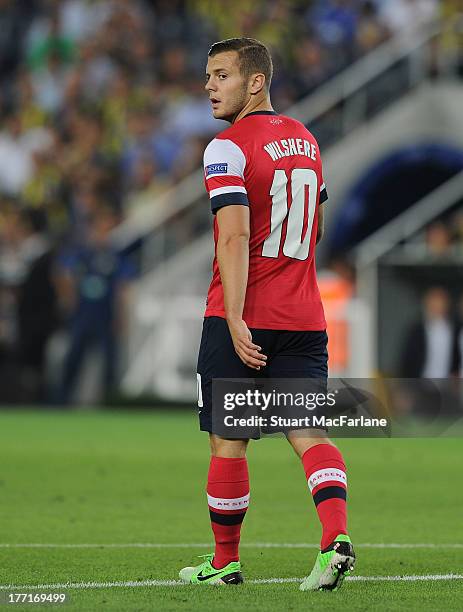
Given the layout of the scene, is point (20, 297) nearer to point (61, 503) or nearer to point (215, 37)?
point (215, 37)

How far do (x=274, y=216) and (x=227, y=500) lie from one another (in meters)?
1.12

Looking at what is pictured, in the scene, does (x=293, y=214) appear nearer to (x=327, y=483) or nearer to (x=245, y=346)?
(x=245, y=346)

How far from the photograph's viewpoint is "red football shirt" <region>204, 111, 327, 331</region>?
227 inches

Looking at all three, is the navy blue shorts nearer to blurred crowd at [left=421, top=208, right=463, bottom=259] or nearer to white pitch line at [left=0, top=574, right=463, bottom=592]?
white pitch line at [left=0, top=574, right=463, bottom=592]

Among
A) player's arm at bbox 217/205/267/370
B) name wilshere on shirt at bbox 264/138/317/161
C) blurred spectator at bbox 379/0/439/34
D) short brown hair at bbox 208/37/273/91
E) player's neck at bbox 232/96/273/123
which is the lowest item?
player's arm at bbox 217/205/267/370

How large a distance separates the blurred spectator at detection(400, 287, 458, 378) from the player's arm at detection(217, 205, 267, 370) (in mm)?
11661

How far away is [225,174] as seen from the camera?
223 inches

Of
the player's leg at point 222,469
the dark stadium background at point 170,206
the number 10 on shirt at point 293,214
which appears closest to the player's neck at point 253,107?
the number 10 on shirt at point 293,214

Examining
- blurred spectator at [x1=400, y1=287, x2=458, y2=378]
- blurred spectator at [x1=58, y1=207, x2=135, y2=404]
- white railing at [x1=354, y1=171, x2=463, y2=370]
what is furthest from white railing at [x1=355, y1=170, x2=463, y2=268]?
blurred spectator at [x1=58, y1=207, x2=135, y2=404]

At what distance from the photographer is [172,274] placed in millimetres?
20078

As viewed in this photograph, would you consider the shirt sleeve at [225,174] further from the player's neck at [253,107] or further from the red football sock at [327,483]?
the red football sock at [327,483]

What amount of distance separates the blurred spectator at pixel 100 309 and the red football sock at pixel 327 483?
14.0 metres

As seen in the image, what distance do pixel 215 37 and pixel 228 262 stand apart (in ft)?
60.0

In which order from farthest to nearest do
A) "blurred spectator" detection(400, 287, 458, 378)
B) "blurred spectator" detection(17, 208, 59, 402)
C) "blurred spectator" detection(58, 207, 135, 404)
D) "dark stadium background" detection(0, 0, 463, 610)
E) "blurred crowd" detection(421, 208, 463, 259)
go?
"blurred spectator" detection(17, 208, 59, 402), "blurred spectator" detection(58, 207, 135, 404), "blurred crowd" detection(421, 208, 463, 259), "dark stadium background" detection(0, 0, 463, 610), "blurred spectator" detection(400, 287, 458, 378)
